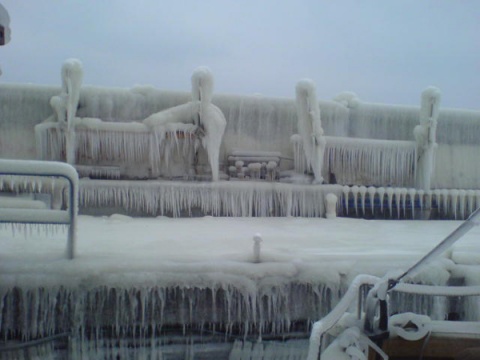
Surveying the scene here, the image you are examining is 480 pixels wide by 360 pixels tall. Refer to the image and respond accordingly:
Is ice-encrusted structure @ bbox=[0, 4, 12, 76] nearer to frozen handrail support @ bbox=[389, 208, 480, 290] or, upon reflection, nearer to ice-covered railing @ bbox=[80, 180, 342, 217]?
frozen handrail support @ bbox=[389, 208, 480, 290]

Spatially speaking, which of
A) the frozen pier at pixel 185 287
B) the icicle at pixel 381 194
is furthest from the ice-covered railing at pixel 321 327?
the icicle at pixel 381 194

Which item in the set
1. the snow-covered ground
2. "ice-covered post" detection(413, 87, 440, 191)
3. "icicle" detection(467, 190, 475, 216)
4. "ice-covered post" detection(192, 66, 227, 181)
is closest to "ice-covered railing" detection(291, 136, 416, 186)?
"ice-covered post" detection(413, 87, 440, 191)

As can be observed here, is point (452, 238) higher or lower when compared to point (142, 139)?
lower

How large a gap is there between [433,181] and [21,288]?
27.9 feet

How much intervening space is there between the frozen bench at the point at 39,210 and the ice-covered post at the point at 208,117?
4335 mm

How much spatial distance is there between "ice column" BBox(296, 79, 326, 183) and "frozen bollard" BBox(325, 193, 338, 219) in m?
0.41

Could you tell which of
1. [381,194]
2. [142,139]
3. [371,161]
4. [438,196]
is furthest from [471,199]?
[142,139]

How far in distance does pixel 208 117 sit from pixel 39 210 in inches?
180

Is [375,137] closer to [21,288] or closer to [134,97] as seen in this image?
[134,97]

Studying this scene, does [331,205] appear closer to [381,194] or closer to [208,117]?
[381,194]

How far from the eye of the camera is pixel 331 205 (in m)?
8.13

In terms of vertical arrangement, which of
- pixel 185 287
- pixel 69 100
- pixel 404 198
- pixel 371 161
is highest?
pixel 69 100

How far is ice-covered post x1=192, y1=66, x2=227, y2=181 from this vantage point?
791cm

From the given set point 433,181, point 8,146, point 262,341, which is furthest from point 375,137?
point 8,146
